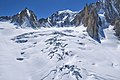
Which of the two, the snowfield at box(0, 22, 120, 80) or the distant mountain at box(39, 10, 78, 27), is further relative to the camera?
the distant mountain at box(39, 10, 78, 27)

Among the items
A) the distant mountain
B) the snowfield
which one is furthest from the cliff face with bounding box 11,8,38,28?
the distant mountain

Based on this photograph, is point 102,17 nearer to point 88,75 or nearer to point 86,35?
point 86,35

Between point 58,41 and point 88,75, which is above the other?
point 58,41

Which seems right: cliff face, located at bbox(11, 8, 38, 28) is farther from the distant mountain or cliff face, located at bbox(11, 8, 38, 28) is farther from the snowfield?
the distant mountain

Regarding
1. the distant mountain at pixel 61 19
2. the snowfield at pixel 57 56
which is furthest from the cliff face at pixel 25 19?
the distant mountain at pixel 61 19

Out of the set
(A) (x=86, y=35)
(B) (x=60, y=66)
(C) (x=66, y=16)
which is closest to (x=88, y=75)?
(B) (x=60, y=66)

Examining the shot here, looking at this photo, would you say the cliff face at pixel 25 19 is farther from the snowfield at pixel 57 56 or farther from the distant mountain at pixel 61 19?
the distant mountain at pixel 61 19

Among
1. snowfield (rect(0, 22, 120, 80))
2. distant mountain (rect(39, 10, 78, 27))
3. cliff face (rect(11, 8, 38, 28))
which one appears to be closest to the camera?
snowfield (rect(0, 22, 120, 80))

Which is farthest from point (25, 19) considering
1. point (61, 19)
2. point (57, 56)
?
point (61, 19)
